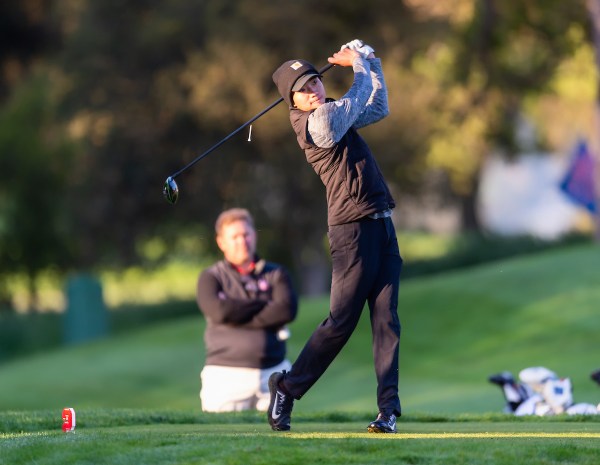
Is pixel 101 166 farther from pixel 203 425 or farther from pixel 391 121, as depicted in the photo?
pixel 203 425

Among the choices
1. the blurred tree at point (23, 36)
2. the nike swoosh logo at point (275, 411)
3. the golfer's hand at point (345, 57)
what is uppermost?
the blurred tree at point (23, 36)

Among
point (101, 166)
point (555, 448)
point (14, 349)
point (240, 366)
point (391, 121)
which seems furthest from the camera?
point (101, 166)

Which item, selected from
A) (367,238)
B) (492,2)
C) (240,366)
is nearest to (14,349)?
(492,2)

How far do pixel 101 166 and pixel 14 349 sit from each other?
7140mm

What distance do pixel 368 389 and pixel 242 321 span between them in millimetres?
8279

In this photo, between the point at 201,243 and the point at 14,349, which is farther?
the point at 201,243

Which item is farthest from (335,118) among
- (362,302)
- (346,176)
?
(362,302)

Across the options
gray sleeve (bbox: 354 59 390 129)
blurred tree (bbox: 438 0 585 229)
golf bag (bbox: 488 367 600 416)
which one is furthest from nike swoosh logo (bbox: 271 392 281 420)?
blurred tree (bbox: 438 0 585 229)

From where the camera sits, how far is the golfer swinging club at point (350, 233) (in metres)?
Result: 7.87

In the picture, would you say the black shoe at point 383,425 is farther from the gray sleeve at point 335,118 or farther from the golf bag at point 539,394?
the golf bag at point 539,394

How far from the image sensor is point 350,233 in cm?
788

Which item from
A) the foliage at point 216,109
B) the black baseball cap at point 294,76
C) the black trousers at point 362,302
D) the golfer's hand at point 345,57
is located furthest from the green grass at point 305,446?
the foliage at point 216,109

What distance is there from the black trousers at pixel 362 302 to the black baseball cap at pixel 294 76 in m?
0.77

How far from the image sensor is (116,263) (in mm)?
34531
